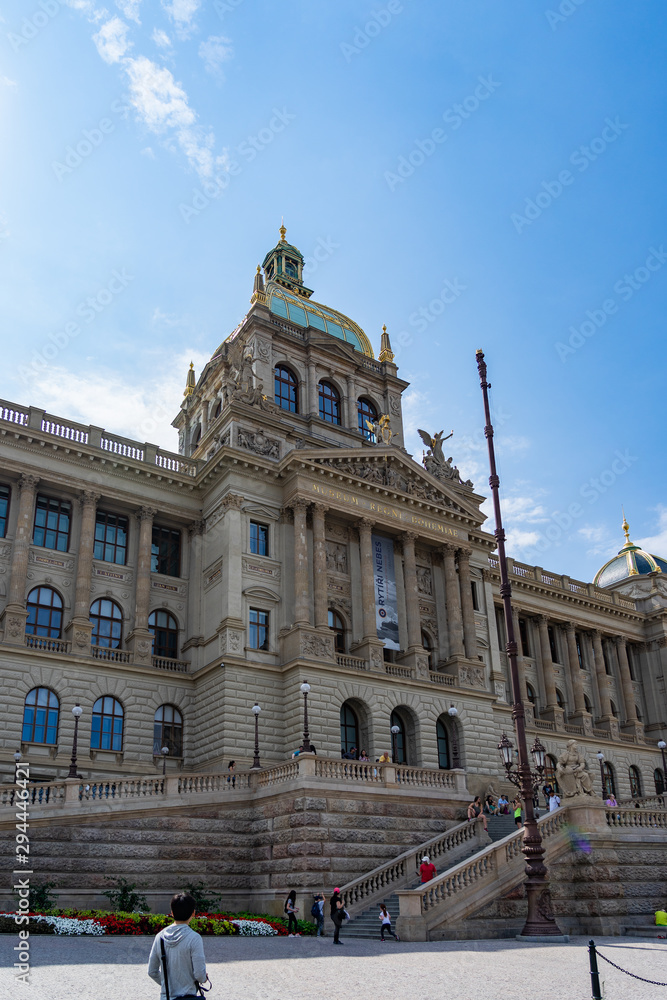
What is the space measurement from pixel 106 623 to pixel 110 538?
14.4 feet

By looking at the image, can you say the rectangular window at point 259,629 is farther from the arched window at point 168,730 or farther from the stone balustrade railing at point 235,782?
the stone balustrade railing at point 235,782

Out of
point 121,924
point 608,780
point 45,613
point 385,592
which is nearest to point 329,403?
point 385,592

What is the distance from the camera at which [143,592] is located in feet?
136

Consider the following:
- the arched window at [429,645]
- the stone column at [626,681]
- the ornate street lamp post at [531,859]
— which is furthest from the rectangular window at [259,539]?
the stone column at [626,681]

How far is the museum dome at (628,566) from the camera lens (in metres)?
72.4

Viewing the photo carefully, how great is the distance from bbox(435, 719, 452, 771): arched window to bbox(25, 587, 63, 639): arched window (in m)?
19.0

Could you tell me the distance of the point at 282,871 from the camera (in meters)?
27.6

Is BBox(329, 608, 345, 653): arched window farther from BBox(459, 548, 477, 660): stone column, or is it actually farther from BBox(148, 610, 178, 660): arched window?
BBox(148, 610, 178, 660): arched window

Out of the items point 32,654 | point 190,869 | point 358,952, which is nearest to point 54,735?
point 32,654

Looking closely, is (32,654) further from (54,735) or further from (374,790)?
(374,790)

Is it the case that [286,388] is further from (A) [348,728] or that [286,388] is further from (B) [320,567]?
(A) [348,728]

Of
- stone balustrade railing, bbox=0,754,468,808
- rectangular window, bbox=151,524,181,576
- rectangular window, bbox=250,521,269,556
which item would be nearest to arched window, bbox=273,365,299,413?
rectangular window, bbox=250,521,269,556

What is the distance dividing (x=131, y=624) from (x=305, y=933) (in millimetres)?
20133

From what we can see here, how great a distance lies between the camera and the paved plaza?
42.8 feet
